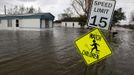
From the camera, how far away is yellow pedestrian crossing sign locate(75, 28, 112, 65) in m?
5.68

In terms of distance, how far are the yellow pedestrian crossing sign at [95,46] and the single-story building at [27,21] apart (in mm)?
30275

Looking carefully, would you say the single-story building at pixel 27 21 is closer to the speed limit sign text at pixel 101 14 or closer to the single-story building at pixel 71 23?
the speed limit sign text at pixel 101 14

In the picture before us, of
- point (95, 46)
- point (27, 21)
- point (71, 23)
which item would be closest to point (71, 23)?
point (71, 23)

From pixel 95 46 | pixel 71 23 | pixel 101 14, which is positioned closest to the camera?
pixel 95 46

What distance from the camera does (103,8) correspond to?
586cm

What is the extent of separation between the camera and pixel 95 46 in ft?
18.8

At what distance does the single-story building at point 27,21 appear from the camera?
36.1 m

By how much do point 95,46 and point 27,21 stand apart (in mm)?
32545

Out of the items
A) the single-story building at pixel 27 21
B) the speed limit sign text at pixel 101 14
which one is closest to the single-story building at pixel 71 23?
the single-story building at pixel 27 21

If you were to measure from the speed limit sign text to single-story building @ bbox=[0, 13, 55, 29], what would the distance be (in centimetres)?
3005

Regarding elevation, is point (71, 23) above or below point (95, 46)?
above

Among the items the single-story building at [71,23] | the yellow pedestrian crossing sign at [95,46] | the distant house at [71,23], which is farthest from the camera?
the single-story building at [71,23]

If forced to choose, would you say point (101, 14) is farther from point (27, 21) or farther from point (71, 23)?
point (71, 23)

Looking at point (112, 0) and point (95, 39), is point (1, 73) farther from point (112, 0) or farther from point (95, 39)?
point (112, 0)
